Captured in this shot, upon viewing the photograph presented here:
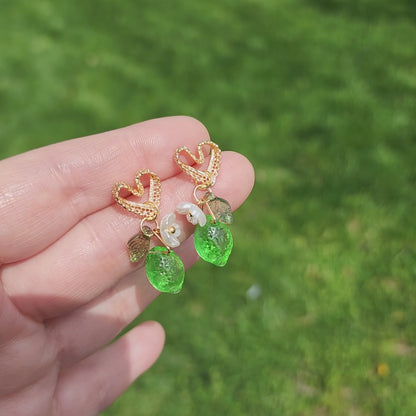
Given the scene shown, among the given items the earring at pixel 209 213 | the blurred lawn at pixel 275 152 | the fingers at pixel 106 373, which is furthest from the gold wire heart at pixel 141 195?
the blurred lawn at pixel 275 152

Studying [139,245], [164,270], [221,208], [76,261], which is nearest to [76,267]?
[76,261]

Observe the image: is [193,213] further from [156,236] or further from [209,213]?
[156,236]

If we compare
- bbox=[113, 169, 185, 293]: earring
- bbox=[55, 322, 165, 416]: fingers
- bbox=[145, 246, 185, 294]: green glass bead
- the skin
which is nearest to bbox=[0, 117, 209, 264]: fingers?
the skin

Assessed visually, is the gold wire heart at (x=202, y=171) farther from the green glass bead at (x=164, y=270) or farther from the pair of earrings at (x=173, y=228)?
the green glass bead at (x=164, y=270)

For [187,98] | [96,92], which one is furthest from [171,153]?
[96,92]

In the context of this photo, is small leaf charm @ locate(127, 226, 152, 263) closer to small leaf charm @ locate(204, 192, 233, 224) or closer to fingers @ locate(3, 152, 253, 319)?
fingers @ locate(3, 152, 253, 319)

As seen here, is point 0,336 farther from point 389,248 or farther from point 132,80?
point 132,80
